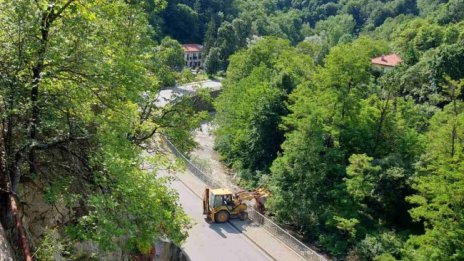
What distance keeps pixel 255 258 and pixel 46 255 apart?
16620 mm

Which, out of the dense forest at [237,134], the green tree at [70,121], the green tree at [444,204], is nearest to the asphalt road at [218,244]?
the dense forest at [237,134]

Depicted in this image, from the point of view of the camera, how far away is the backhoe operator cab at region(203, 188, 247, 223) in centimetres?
2725

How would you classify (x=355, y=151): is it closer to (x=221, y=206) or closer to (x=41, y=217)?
(x=221, y=206)

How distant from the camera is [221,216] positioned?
1078 inches

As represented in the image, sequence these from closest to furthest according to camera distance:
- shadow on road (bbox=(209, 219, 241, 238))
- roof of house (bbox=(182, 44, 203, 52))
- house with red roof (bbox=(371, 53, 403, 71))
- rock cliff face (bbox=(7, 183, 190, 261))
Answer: rock cliff face (bbox=(7, 183, 190, 261)), shadow on road (bbox=(209, 219, 241, 238)), house with red roof (bbox=(371, 53, 403, 71)), roof of house (bbox=(182, 44, 203, 52))

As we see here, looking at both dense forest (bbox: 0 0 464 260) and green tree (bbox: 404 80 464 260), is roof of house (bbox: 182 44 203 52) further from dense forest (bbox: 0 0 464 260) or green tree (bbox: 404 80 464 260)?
green tree (bbox: 404 80 464 260)

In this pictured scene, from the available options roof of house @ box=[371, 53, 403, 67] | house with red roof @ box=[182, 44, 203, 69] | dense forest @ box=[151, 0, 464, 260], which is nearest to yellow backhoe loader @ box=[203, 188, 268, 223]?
dense forest @ box=[151, 0, 464, 260]

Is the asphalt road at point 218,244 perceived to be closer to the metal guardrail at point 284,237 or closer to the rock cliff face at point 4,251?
the metal guardrail at point 284,237

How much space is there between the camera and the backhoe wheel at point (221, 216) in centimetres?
2731

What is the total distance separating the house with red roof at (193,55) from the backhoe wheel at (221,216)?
6909 centimetres

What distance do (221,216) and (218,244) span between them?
2.51 meters

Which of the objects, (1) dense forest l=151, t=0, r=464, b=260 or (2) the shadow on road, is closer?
(1) dense forest l=151, t=0, r=464, b=260

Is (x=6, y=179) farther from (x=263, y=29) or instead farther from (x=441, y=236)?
(x=263, y=29)

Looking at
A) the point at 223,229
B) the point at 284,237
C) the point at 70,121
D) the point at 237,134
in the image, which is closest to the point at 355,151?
the point at 284,237
